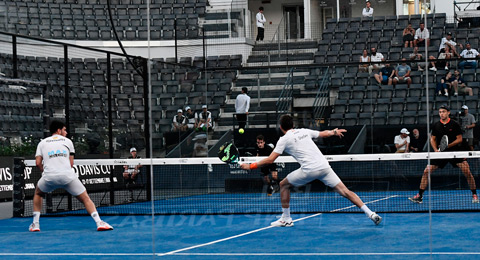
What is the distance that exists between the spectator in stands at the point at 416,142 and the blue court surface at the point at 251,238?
7175mm

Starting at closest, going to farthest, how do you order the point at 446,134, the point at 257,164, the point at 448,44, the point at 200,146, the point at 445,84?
the point at 257,164 → the point at 446,134 → the point at 445,84 → the point at 200,146 → the point at 448,44

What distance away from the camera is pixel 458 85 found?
2114 centimetres

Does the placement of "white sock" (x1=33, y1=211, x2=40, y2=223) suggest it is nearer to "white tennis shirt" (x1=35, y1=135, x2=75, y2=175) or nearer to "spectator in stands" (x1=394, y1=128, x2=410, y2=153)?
"white tennis shirt" (x1=35, y1=135, x2=75, y2=175)

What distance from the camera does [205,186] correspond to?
73.1 feet

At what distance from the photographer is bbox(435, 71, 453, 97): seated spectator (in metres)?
21.3

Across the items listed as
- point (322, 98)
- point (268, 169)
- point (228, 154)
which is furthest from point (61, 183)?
point (322, 98)

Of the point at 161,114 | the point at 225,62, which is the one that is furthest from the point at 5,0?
the point at 161,114

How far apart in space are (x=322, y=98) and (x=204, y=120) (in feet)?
11.1

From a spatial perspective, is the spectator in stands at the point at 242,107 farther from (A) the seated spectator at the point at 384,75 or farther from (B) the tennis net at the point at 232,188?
(A) the seated spectator at the point at 384,75

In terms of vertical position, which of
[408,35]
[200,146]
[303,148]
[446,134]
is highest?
[408,35]

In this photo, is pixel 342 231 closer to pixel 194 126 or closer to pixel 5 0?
pixel 194 126

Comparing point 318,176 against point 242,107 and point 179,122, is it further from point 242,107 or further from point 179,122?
point 242,107

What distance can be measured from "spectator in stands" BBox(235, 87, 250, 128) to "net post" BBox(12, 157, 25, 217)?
8.23 meters

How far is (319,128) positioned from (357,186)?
1.94 m
